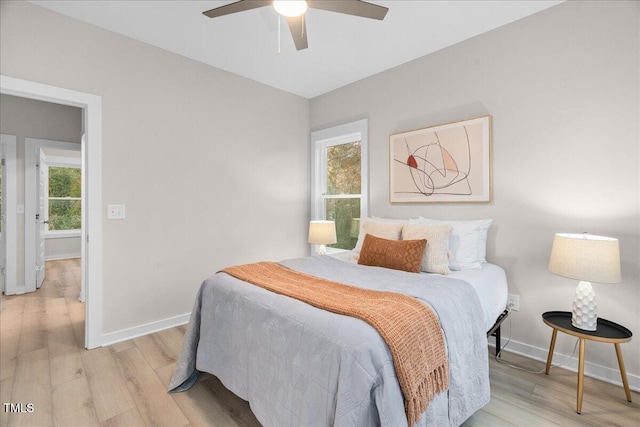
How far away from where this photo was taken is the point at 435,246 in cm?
237

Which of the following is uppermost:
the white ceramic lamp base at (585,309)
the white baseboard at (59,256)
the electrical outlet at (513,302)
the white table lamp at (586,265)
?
the white table lamp at (586,265)

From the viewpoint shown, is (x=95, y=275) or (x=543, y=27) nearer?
(x=543, y=27)

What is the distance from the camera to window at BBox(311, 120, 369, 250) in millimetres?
3658

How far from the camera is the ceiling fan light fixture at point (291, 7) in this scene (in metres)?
1.69

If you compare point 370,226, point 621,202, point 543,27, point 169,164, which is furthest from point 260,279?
point 543,27

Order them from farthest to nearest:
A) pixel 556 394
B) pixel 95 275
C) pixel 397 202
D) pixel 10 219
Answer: pixel 10 219
pixel 397 202
pixel 95 275
pixel 556 394

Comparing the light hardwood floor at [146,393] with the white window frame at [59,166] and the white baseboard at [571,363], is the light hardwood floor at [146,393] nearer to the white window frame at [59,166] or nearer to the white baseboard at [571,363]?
the white baseboard at [571,363]

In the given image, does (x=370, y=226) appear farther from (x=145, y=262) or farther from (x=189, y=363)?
(x=145, y=262)

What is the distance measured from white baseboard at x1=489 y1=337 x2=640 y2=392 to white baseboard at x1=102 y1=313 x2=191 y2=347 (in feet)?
9.60

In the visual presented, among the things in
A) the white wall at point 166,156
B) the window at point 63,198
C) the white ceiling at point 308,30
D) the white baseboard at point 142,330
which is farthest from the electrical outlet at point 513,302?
the window at point 63,198

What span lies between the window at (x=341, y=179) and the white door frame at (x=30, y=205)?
11.9 ft

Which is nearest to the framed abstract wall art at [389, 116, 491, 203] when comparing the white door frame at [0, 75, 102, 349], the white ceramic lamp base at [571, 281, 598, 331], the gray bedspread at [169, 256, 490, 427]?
the white ceramic lamp base at [571, 281, 598, 331]

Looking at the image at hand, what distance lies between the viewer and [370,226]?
2.86 m

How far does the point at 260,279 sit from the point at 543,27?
2.80 m
